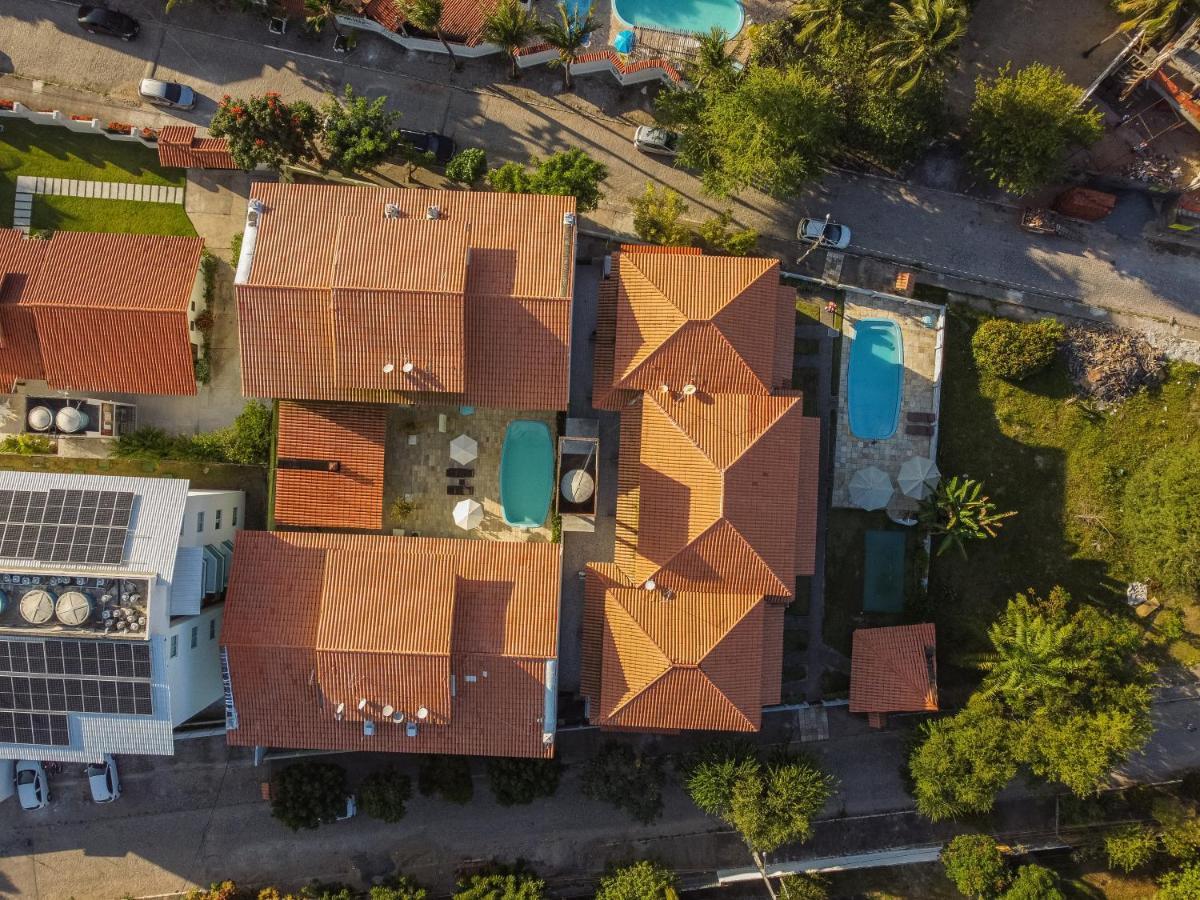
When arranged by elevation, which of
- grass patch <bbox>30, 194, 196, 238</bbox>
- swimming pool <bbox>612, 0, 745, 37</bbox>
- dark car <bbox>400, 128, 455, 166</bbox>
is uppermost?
swimming pool <bbox>612, 0, 745, 37</bbox>

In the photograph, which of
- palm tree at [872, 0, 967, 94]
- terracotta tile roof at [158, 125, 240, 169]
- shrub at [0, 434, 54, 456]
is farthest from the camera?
shrub at [0, 434, 54, 456]

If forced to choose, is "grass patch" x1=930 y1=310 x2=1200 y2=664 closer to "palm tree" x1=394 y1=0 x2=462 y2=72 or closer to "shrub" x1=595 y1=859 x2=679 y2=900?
"shrub" x1=595 y1=859 x2=679 y2=900

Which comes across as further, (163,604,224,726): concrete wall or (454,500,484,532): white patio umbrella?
(454,500,484,532): white patio umbrella

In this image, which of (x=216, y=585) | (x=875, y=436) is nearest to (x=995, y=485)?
(x=875, y=436)

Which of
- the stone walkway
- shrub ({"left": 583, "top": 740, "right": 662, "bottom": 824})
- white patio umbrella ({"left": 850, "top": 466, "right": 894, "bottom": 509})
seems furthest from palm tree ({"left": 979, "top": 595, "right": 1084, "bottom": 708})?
the stone walkway

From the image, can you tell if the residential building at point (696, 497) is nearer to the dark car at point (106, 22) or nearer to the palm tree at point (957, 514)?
the palm tree at point (957, 514)

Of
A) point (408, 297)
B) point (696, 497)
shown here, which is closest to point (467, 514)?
point (408, 297)

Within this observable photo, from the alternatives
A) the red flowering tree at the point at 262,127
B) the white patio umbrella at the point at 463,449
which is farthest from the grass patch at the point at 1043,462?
the red flowering tree at the point at 262,127
